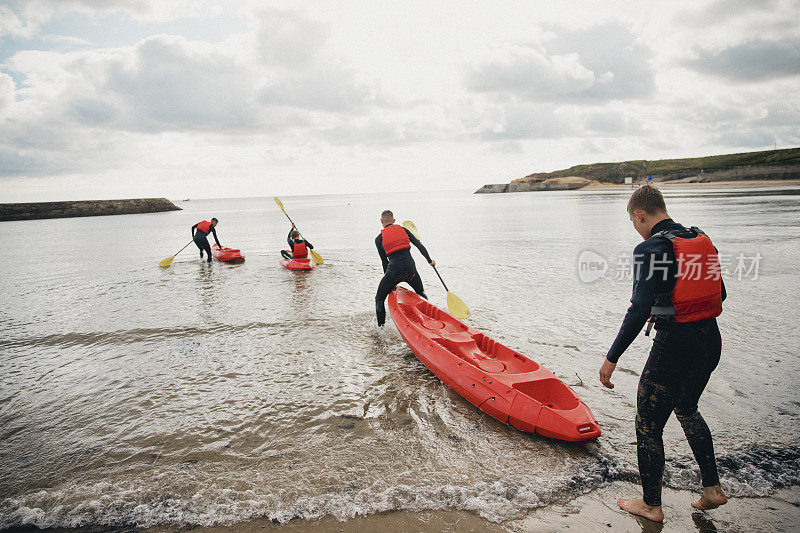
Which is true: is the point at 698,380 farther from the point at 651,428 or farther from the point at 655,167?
the point at 655,167

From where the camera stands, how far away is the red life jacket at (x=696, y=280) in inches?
103

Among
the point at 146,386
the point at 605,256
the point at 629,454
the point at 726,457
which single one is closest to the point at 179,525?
the point at 146,386

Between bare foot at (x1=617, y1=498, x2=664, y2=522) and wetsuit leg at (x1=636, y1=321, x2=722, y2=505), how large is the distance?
58mm

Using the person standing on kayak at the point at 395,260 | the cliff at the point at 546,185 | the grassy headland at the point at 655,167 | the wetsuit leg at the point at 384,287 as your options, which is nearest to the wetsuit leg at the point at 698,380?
the person standing on kayak at the point at 395,260

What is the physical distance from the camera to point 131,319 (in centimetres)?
919

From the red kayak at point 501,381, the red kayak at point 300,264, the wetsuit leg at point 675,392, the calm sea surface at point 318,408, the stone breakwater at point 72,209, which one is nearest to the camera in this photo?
the wetsuit leg at point 675,392

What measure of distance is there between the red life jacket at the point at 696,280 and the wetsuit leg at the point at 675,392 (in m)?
0.11

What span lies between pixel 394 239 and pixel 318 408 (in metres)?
3.74

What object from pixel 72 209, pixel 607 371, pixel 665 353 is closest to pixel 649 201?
pixel 665 353

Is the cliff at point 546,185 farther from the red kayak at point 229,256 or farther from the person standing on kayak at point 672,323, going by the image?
the person standing on kayak at point 672,323

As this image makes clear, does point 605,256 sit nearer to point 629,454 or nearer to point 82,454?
point 629,454

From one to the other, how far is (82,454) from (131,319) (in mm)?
5772

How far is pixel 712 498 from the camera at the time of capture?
300 centimetres

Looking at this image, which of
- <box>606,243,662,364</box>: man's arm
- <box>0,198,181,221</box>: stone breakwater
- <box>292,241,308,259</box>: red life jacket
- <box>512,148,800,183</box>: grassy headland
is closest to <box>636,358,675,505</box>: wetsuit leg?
<box>606,243,662,364</box>: man's arm
